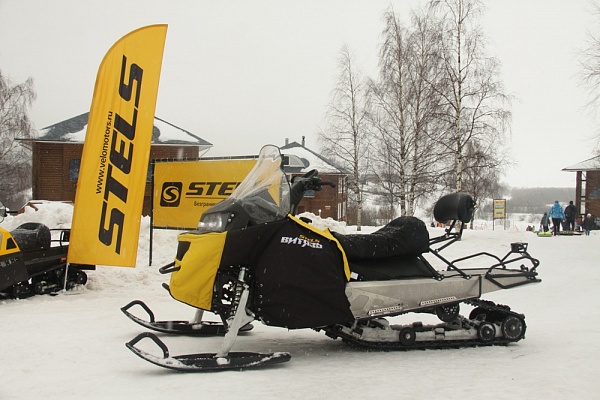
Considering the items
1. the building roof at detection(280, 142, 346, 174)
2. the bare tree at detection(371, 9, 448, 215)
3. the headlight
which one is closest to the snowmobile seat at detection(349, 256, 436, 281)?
the headlight

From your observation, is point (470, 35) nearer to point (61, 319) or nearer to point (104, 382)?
point (61, 319)

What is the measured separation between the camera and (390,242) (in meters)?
5.26

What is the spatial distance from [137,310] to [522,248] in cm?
485

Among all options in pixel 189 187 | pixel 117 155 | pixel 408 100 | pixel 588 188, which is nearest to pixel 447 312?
pixel 117 155

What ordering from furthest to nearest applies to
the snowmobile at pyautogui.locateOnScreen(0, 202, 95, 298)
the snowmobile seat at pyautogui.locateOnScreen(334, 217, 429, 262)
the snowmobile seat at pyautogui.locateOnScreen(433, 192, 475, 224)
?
the snowmobile at pyautogui.locateOnScreen(0, 202, 95, 298) → the snowmobile seat at pyautogui.locateOnScreen(433, 192, 475, 224) → the snowmobile seat at pyautogui.locateOnScreen(334, 217, 429, 262)

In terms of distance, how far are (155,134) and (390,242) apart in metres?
29.1

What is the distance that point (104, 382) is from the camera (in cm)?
412

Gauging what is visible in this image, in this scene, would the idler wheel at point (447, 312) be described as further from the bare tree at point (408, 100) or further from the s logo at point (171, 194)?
the bare tree at point (408, 100)

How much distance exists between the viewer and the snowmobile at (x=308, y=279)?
183 inches

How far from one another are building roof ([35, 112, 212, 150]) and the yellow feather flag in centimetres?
2271

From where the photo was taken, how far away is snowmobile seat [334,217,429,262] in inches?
201

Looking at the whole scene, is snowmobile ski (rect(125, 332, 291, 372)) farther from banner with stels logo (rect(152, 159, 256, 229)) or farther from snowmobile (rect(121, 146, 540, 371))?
banner with stels logo (rect(152, 159, 256, 229))

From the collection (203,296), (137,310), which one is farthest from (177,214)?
(203,296)

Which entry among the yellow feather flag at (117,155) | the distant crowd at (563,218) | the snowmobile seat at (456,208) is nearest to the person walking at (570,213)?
the distant crowd at (563,218)
